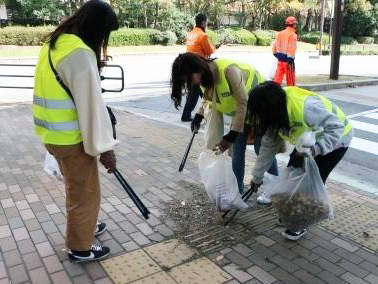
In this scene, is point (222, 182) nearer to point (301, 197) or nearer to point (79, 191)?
point (301, 197)

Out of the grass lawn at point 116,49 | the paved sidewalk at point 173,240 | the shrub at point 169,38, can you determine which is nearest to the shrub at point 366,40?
the grass lawn at point 116,49

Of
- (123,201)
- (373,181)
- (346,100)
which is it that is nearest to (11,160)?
(123,201)

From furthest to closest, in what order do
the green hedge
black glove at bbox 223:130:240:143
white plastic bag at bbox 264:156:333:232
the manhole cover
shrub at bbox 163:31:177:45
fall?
shrub at bbox 163:31:177:45 < the green hedge < black glove at bbox 223:130:240:143 < the manhole cover < white plastic bag at bbox 264:156:333:232

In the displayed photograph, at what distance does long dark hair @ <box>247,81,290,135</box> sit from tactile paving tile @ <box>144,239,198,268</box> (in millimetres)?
1074

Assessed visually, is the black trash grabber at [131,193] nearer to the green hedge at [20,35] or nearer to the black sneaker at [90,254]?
the black sneaker at [90,254]

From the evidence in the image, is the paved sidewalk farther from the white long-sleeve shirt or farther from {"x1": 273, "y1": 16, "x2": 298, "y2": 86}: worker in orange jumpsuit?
{"x1": 273, "y1": 16, "x2": 298, "y2": 86}: worker in orange jumpsuit

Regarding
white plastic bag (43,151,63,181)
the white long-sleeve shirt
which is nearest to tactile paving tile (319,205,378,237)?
the white long-sleeve shirt

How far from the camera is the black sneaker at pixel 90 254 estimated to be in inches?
122

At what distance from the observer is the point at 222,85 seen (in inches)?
137

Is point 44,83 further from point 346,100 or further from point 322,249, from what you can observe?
point 346,100

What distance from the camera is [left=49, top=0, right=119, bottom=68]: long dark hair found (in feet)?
8.70

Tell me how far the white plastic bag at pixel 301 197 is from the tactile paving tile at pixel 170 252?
2.47 feet

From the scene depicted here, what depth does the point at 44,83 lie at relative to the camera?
271 cm

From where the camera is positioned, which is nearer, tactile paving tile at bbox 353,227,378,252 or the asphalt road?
tactile paving tile at bbox 353,227,378,252
